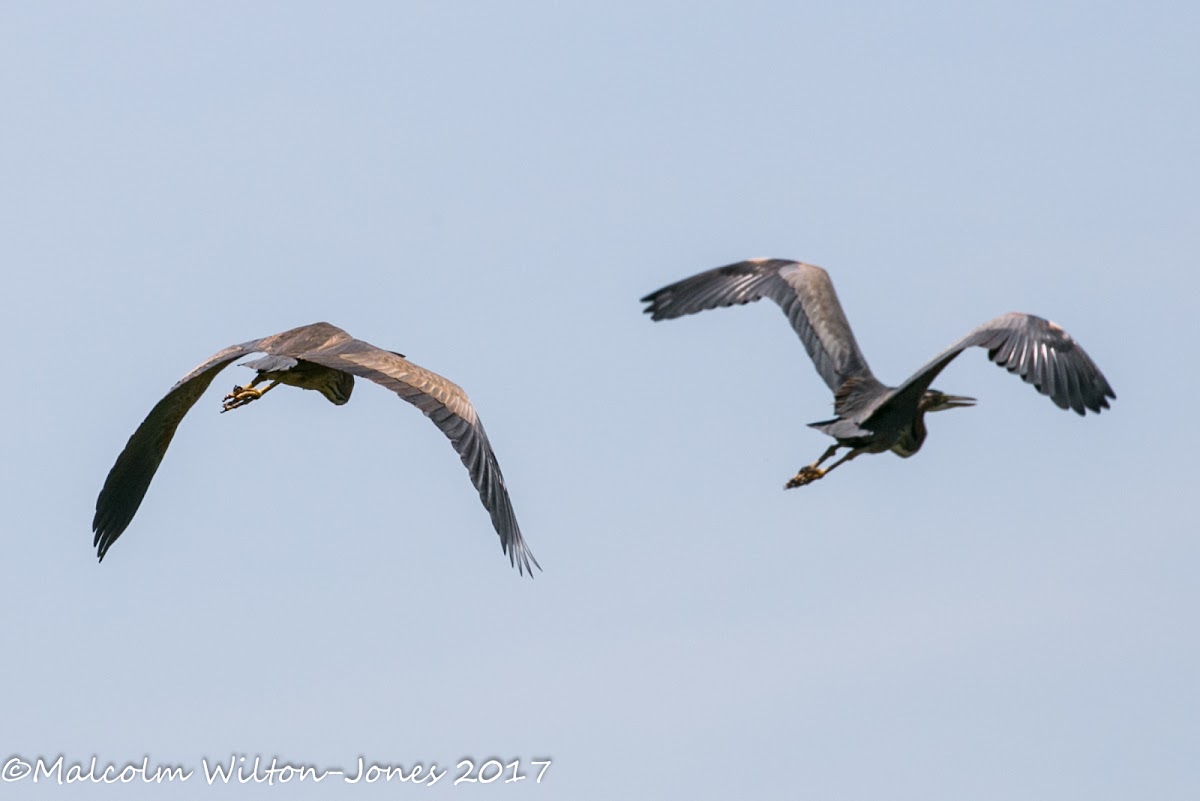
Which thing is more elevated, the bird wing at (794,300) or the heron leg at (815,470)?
the bird wing at (794,300)

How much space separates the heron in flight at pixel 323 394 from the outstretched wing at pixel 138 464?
0.04ft

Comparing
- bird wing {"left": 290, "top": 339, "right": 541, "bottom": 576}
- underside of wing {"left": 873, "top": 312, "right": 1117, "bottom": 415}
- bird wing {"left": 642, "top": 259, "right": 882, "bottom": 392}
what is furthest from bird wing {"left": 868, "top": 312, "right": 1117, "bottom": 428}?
bird wing {"left": 290, "top": 339, "right": 541, "bottom": 576}

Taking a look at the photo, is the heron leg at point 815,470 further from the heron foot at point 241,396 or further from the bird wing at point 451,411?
the heron foot at point 241,396

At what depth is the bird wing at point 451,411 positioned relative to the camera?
20734mm

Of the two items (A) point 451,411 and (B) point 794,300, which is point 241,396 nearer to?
(A) point 451,411

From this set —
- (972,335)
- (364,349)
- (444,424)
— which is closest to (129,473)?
(364,349)

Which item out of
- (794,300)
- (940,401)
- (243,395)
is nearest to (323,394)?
(243,395)

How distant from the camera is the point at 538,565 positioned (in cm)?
2042

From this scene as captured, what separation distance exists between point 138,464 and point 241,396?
4.45ft

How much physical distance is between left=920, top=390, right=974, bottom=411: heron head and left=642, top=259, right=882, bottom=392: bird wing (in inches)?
34.1

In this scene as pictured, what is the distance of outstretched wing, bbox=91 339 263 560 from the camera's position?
23266 millimetres

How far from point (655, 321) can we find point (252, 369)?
4.19 metres

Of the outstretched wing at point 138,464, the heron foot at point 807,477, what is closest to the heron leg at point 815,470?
the heron foot at point 807,477

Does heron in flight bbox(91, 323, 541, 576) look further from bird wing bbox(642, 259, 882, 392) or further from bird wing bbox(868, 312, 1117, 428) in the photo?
bird wing bbox(868, 312, 1117, 428)
